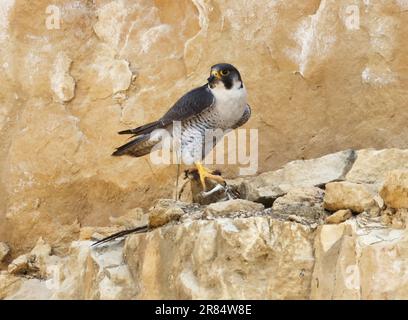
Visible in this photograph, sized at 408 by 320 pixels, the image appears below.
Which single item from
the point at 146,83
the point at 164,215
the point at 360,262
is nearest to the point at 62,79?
the point at 146,83

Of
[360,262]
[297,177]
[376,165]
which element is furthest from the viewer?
[297,177]

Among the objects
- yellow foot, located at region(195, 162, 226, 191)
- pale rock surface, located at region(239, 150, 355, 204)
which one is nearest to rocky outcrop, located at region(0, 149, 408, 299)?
pale rock surface, located at region(239, 150, 355, 204)

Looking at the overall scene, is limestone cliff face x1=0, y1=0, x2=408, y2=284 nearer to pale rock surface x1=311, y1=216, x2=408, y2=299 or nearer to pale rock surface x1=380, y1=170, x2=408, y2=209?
pale rock surface x1=380, y1=170, x2=408, y2=209

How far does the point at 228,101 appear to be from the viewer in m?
6.79

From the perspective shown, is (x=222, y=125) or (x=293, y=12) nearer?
(x=222, y=125)

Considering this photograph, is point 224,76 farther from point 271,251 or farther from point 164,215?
point 271,251

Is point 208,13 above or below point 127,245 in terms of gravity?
→ above

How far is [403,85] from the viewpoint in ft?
24.3

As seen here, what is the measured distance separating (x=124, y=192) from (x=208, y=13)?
1782 millimetres

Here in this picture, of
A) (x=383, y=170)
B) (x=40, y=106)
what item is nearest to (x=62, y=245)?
(x=40, y=106)

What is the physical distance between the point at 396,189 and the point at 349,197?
363mm

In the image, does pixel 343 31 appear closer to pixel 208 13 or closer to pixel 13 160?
pixel 208 13

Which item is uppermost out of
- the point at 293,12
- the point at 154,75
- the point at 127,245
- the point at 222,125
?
the point at 293,12

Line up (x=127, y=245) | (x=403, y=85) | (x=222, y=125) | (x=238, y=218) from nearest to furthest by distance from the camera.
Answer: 1. (x=238, y=218)
2. (x=127, y=245)
3. (x=222, y=125)
4. (x=403, y=85)
